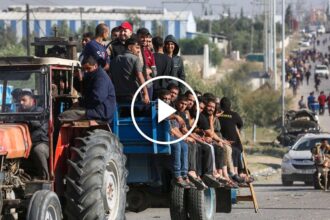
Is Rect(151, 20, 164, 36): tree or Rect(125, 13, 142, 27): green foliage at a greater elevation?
Rect(125, 13, 142, 27): green foliage

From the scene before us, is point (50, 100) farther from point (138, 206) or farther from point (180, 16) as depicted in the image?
point (180, 16)

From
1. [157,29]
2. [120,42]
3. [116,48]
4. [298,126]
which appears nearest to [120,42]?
[120,42]

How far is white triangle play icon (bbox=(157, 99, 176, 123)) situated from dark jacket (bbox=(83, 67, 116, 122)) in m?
1.70

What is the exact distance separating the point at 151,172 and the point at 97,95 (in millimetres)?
2657

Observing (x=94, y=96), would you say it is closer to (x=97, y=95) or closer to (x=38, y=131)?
(x=97, y=95)

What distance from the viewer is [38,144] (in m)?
12.5

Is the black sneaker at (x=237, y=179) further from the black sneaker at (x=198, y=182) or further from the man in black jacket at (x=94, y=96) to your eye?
the man in black jacket at (x=94, y=96)

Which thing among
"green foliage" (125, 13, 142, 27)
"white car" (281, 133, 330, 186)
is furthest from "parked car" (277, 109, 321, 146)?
"green foliage" (125, 13, 142, 27)

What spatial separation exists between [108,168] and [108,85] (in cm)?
97

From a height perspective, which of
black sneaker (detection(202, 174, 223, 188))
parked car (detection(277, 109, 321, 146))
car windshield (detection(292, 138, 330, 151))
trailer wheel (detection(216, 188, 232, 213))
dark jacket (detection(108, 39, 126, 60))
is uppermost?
dark jacket (detection(108, 39, 126, 60))

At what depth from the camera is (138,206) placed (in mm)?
16250

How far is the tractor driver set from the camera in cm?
1245

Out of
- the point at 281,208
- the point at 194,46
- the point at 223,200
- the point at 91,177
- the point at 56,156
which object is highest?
Result: the point at 56,156

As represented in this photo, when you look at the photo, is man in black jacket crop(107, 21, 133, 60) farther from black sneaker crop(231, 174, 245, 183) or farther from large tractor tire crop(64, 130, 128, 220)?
black sneaker crop(231, 174, 245, 183)
